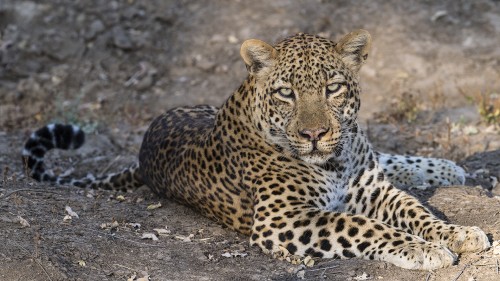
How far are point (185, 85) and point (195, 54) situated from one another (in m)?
0.78

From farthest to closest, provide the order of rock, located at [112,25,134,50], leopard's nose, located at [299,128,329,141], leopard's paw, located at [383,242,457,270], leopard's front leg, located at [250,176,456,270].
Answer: rock, located at [112,25,134,50] → leopard's nose, located at [299,128,329,141] → leopard's front leg, located at [250,176,456,270] → leopard's paw, located at [383,242,457,270]

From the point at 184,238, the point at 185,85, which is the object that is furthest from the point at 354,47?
the point at 185,85

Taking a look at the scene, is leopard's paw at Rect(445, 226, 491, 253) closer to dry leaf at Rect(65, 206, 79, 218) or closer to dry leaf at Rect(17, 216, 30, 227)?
dry leaf at Rect(65, 206, 79, 218)

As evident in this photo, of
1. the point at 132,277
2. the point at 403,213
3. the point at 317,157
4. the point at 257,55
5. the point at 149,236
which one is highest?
the point at 257,55

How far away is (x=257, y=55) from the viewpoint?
827cm

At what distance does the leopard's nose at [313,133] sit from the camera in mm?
7891

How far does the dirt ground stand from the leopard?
376mm

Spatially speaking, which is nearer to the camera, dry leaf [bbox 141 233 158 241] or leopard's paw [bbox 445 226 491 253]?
leopard's paw [bbox 445 226 491 253]

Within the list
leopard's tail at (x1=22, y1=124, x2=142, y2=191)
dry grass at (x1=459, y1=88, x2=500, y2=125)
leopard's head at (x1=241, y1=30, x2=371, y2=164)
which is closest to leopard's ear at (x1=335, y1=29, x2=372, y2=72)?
leopard's head at (x1=241, y1=30, x2=371, y2=164)

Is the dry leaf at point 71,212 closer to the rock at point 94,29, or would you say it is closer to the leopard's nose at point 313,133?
the leopard's nose at point 313,133

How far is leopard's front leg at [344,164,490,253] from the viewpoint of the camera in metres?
7.52

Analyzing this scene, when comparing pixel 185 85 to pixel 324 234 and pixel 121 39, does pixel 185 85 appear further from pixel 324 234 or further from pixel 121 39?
pixel 324 234

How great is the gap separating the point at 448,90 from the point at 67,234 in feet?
25.1

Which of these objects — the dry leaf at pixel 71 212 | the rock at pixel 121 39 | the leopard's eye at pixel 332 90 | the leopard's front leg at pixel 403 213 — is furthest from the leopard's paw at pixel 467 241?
the rock at pixel 121 39
